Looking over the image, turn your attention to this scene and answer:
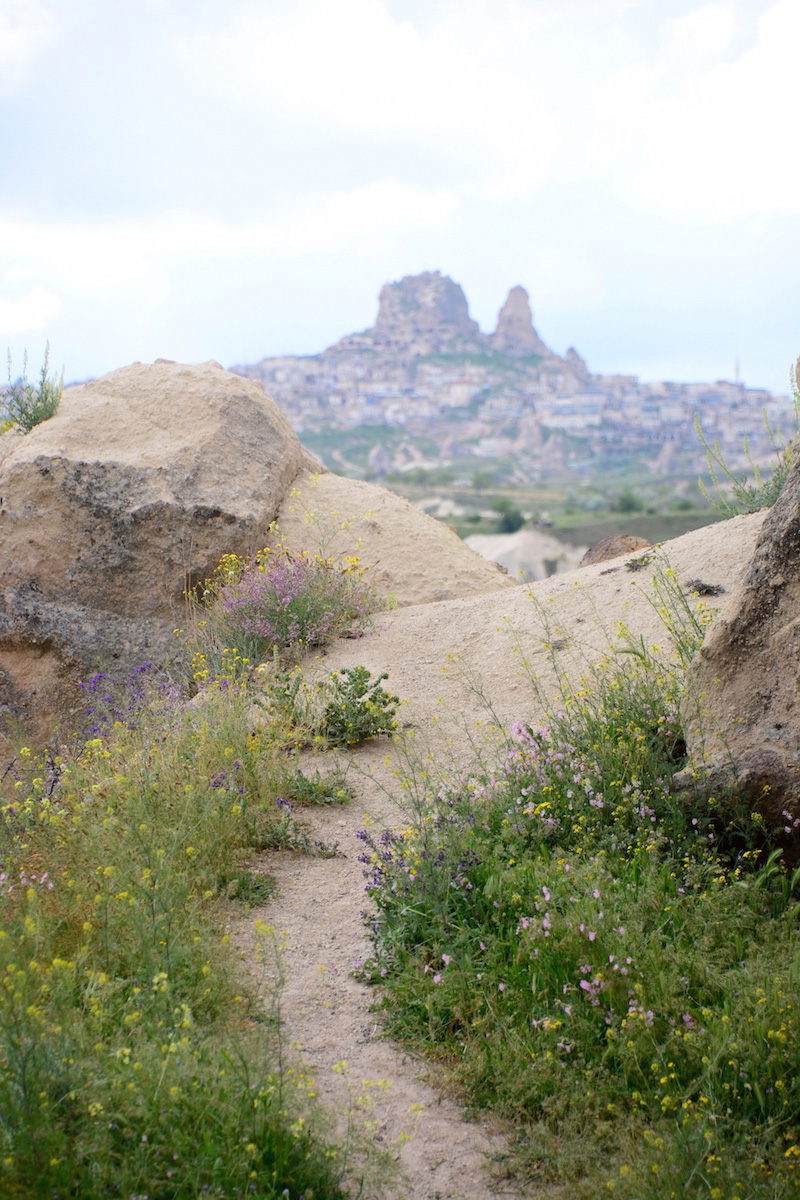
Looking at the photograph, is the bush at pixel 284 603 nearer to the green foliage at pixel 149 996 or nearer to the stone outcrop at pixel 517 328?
the green foliage at pixel 149 996

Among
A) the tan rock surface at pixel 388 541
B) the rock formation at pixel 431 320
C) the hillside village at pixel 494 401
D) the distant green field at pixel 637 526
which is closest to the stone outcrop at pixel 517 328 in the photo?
the hillside village at pixel 494 401

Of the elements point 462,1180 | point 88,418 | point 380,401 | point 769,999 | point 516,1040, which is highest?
point 380,401

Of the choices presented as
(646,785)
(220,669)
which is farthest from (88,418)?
(646,785)

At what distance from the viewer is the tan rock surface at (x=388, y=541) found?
9.45 metres

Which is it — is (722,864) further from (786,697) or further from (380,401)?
(380,401)

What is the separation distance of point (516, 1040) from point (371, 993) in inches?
26.6

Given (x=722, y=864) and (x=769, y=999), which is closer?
(x=769, y=999)

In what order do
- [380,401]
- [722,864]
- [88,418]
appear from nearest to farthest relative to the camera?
1. [722,864]
2. [88,418]
3. [380,401]

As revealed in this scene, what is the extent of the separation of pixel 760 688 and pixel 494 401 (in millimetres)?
147065

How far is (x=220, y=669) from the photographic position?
22.3 feet

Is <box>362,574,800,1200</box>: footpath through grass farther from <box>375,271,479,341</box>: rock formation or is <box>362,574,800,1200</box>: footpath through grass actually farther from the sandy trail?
<box>375,271,479,341</box>: rock formation

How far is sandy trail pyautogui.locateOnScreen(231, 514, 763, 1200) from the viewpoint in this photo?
2773mm

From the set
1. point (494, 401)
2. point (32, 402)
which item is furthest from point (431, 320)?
point (32, 402)

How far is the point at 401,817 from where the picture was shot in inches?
190
